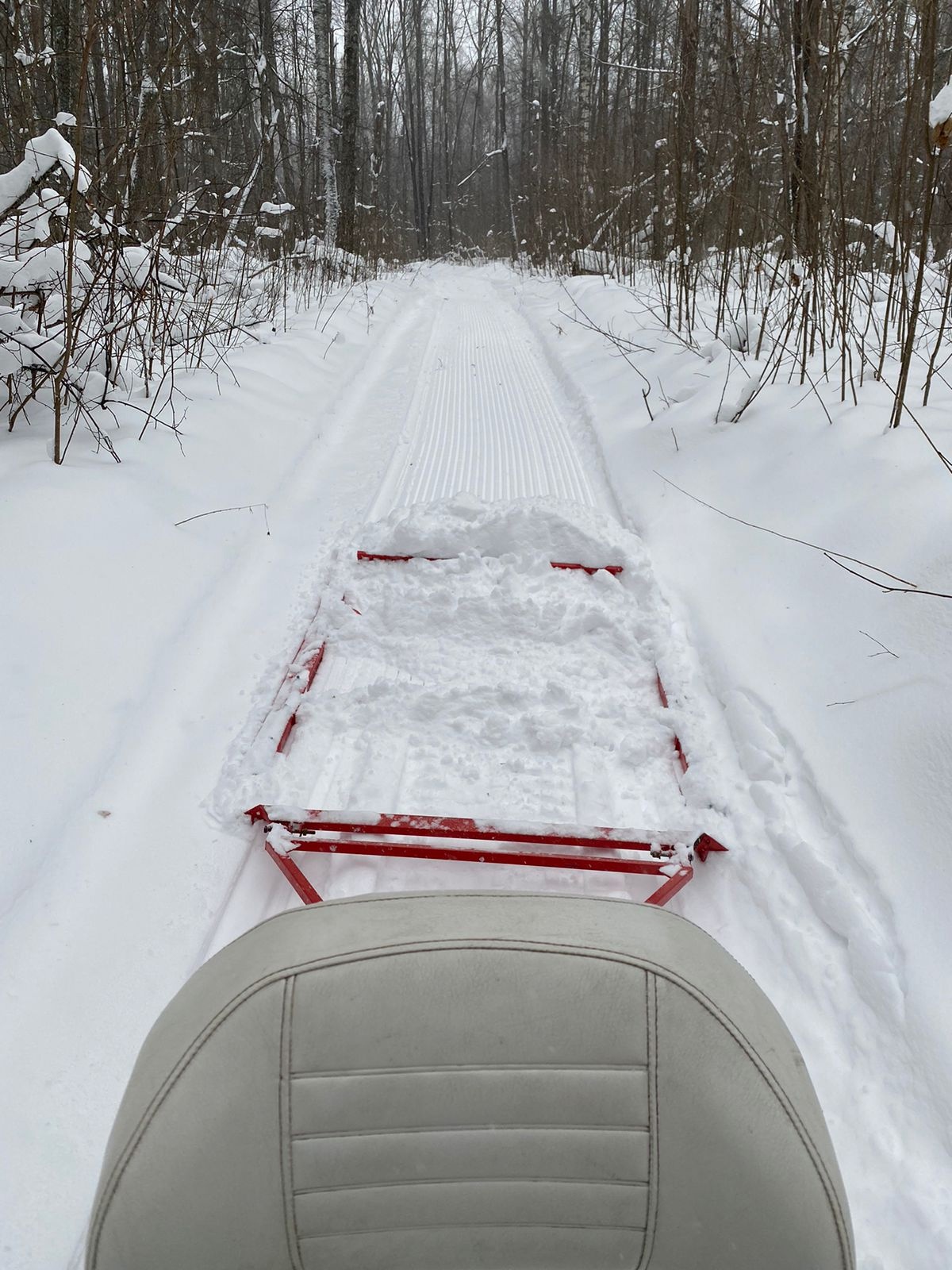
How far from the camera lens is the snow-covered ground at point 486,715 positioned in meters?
1.51

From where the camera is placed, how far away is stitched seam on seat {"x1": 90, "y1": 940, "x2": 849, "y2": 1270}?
2.70 ft

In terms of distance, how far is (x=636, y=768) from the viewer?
7.22 ft

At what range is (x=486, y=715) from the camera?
7.70 feet

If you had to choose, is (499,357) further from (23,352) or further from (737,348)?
(23,352)

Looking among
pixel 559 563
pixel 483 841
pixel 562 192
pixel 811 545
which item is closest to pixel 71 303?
pixel 559 563

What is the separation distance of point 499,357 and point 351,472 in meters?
3.47

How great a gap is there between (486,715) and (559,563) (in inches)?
38.8

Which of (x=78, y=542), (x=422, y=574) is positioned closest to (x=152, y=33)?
(x=78, y=542)

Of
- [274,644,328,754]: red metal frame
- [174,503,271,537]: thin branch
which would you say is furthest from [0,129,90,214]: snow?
[274,644,328,754]: red metal frame

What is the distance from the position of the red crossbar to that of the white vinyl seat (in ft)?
7.74

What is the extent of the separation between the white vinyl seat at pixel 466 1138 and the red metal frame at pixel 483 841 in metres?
0.99

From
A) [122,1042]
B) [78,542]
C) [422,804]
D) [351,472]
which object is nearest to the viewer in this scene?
[122,1042]

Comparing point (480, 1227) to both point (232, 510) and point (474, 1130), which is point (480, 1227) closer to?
point (474, 1130)

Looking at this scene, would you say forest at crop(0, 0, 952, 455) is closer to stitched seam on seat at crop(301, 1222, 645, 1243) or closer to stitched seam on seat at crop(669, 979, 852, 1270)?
stitched seam on seat at crop(669, 979, 852, 1270)
